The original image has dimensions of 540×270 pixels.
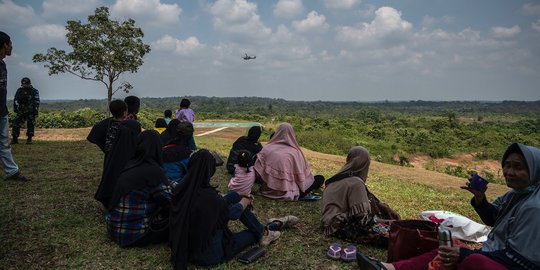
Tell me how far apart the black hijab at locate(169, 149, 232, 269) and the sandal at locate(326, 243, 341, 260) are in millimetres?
1264

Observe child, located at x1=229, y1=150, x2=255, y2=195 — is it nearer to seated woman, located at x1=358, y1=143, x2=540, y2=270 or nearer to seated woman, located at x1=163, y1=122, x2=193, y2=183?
seated woman, located at x1=163, y1=122, x2=193, y2=183

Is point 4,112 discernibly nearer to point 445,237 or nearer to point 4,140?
point 4,140

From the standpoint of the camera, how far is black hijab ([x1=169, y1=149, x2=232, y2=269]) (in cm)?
340

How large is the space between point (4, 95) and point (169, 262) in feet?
13.4

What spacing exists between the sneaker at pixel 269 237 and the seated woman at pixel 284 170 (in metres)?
1.80

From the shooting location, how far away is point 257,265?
3.74 meters

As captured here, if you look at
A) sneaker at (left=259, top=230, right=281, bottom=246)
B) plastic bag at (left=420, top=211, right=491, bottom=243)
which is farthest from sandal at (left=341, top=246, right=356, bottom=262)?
plastic bag at (left=420, top=211, right=491, bottom=243)

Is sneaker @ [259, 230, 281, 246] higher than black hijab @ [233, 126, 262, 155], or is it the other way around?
black hijab @ [233, 126, 262, 155]

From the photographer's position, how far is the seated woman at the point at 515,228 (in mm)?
2479

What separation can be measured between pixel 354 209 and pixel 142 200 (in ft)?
7.44

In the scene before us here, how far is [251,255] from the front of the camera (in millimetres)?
3814

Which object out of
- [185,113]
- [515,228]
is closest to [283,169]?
[515,228]

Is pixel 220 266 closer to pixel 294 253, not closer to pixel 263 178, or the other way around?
pixel 294 253

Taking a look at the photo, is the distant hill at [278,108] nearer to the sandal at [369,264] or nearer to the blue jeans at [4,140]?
the blue jeans at [4,140]
